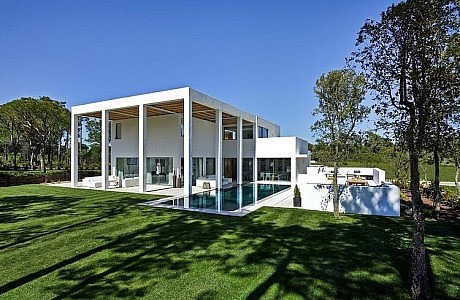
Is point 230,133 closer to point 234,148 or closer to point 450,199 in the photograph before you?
point 234,148

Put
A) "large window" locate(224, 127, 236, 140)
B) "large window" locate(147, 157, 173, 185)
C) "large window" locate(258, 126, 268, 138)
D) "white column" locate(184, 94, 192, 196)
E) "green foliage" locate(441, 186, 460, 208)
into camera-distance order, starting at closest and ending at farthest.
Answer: "green foliage" locate(441, 186, 460, 208) → "white column" locate(184, 94, 192, 196) → "large window" locate(147, 157, 173, 185) → "large window" locate(258, 126, 268, 138) → "large window" locate(224, 127, 236, 140)

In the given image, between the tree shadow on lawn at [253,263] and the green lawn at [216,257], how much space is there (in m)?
0.02

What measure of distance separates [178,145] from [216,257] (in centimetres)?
1586

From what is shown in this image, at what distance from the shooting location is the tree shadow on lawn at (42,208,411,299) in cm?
460

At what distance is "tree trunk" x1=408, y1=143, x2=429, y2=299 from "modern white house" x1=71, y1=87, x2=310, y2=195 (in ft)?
42.4

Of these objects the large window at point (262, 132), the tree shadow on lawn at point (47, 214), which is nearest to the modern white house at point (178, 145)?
the large window at point (262, 132)

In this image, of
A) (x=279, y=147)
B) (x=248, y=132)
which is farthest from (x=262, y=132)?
(x=279, y=147)

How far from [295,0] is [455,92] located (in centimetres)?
1206

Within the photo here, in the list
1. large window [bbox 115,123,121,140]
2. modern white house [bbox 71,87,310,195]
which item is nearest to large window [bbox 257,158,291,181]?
modern white house [bbox 71,87,310,195]

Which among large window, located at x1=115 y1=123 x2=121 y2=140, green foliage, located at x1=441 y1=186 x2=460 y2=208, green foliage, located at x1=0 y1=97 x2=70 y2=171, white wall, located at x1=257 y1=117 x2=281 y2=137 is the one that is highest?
green foliage, located at x1=0 y1=97 x2=70 y2=171

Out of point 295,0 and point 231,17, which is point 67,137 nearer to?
point 231,17

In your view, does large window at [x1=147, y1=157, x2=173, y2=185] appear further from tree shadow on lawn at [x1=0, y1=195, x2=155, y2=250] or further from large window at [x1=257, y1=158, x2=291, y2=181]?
large window at [x1=257, y1=158, x2=291, y2=181]

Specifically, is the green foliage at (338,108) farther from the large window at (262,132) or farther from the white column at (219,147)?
the large window at (262,132)

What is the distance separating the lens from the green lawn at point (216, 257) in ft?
15.2
